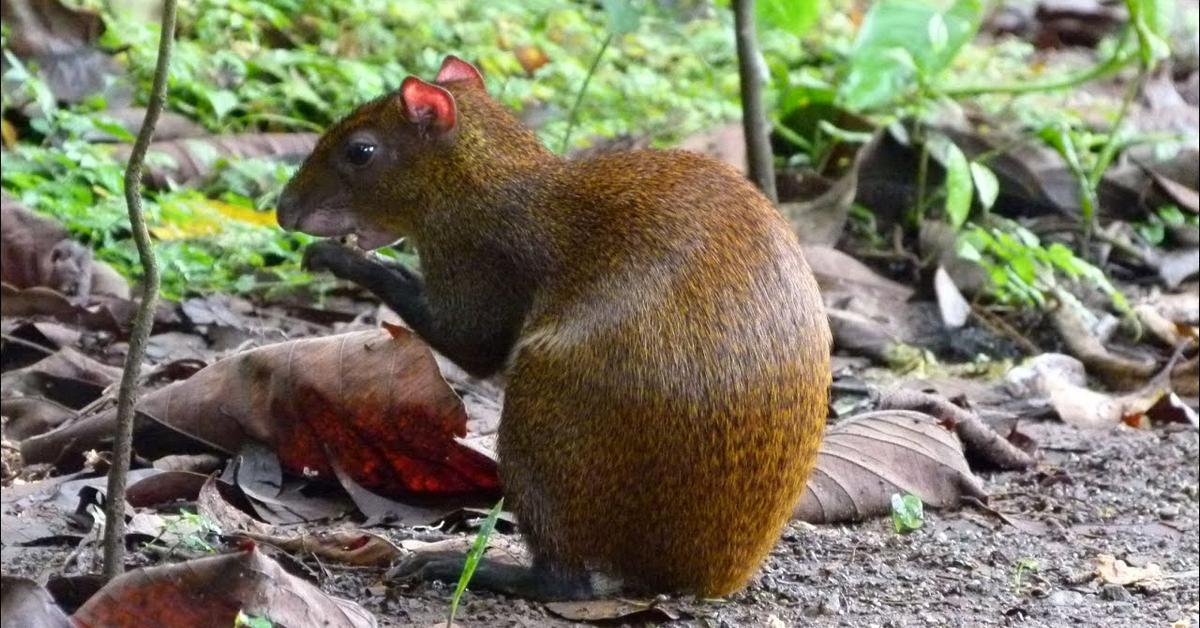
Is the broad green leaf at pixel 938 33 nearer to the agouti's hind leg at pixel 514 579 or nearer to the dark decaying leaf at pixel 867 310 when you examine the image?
the dark decaying leaf at pixel 867 310

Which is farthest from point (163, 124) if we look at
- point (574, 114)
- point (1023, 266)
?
point (1023, 266)

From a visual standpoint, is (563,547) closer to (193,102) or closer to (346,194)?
(346,194)

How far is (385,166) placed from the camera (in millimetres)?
4449

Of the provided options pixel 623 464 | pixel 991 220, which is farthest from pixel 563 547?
pixel 991 220

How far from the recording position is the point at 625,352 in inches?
144

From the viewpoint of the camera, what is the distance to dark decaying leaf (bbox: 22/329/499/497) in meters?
4.22

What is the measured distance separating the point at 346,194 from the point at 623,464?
130cm

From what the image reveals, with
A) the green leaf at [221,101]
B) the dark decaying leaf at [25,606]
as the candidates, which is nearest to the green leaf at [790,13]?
the green leaf at [221,101]

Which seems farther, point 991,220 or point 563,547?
point 991,220

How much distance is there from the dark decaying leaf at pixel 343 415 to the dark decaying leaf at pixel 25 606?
142cm

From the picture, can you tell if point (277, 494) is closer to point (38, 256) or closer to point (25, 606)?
point (25, 606)

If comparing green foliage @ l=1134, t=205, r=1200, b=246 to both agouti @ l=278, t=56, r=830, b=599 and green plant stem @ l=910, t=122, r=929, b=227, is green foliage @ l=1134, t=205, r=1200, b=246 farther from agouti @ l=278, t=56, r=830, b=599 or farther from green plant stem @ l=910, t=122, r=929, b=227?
agouti @ l=278, t=56, r=830, b=599

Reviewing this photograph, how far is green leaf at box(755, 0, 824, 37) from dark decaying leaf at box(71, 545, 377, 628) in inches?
178

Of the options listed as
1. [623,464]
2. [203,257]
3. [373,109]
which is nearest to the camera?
Result: [623,464]
